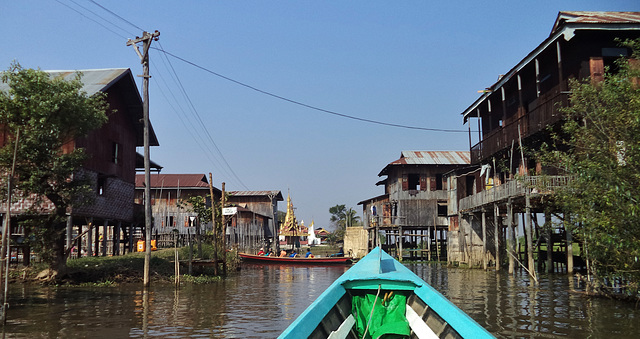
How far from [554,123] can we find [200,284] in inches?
617

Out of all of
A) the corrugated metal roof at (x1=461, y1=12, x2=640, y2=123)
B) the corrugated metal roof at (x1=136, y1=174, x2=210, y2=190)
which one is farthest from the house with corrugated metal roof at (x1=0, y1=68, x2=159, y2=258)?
the corrugated metal roof at (x1=461, y1=12, x2=640, y2=123)

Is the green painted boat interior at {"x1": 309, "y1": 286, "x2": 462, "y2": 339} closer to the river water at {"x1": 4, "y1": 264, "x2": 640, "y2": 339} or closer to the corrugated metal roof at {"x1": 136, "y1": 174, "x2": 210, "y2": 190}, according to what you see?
the river water at {"x1": 4, "y1": 264, "x2": 640, "y2": 339}

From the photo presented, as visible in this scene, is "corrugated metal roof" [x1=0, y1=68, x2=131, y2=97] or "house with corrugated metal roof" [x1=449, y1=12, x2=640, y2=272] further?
"corrugated metal roof" [x1=0, y1=68, x2=131, y2=97]

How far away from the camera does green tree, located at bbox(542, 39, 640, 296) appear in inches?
441

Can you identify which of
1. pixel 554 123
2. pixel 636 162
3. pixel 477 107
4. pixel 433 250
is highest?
pixel 477 107

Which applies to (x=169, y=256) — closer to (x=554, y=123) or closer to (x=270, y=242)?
(x=554, y=123)

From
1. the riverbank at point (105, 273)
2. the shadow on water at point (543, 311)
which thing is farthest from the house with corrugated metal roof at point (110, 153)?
the shadow on water at point (543, 311)

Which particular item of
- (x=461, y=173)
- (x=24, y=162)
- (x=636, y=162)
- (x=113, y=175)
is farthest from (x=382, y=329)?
(x=461, y=173)

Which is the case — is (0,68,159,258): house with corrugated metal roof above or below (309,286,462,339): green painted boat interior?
above

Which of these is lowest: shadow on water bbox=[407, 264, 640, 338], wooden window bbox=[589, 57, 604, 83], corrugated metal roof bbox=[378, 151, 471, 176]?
shadow on water bbox=[407, 264, 640, 338]

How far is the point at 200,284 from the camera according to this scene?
20828 mm

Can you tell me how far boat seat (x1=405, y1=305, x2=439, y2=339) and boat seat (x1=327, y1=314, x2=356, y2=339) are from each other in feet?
2.58

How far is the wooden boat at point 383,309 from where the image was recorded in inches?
243

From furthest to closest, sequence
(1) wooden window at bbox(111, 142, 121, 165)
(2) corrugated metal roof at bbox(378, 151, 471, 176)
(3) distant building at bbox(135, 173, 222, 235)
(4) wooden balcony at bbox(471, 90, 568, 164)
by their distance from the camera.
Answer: (3) distant building at bbox(135, 173, 222, 235), (2) corrugated metal roof at bbox(378, 151, 471, 176), (1) wooden window at bbox(111, 142, 121, 165), (4) wooden balcony at bbox(471, 90, 568, 164)
